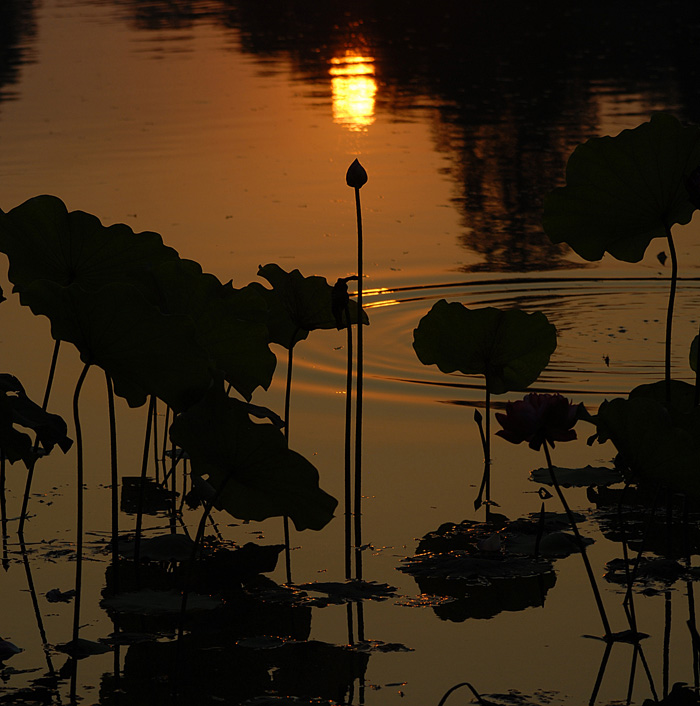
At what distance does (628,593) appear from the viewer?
276 cm

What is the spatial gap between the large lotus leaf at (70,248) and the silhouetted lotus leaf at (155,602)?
673 mm

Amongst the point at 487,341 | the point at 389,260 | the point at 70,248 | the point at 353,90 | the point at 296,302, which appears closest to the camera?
the point at 70,248

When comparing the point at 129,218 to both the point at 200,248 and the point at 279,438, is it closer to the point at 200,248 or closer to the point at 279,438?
the point at 200,248

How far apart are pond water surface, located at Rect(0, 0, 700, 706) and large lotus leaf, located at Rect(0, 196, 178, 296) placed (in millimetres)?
668

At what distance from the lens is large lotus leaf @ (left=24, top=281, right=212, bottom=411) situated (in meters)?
2.51

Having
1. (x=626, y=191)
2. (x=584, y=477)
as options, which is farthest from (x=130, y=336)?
(x=584, y=477)

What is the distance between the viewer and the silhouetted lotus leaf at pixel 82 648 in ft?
8.71

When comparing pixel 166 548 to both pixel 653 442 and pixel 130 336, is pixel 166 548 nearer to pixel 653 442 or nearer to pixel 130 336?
pixel 130 336

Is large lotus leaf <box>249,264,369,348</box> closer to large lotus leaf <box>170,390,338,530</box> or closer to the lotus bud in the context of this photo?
the lotus bud

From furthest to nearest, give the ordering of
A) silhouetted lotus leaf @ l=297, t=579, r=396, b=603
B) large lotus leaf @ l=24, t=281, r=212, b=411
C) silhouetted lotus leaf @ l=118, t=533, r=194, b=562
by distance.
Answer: silhouetted lotus leaf @ l=118, t=533, r=194, b=562
silhouetted lotus leaf @ l=297, t=579, r=396, b=603
large lotus leaf @ l=24, t=281, r=212, b=411

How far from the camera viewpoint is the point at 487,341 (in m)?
3.41

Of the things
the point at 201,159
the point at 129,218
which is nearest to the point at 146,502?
the point at 129,218

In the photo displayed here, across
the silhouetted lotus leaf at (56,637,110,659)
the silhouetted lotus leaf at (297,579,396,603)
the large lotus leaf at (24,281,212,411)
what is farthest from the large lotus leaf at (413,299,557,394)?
the silhouetted lotus leaf at (56,637,110,659)

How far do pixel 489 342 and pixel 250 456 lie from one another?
1.01 metres
